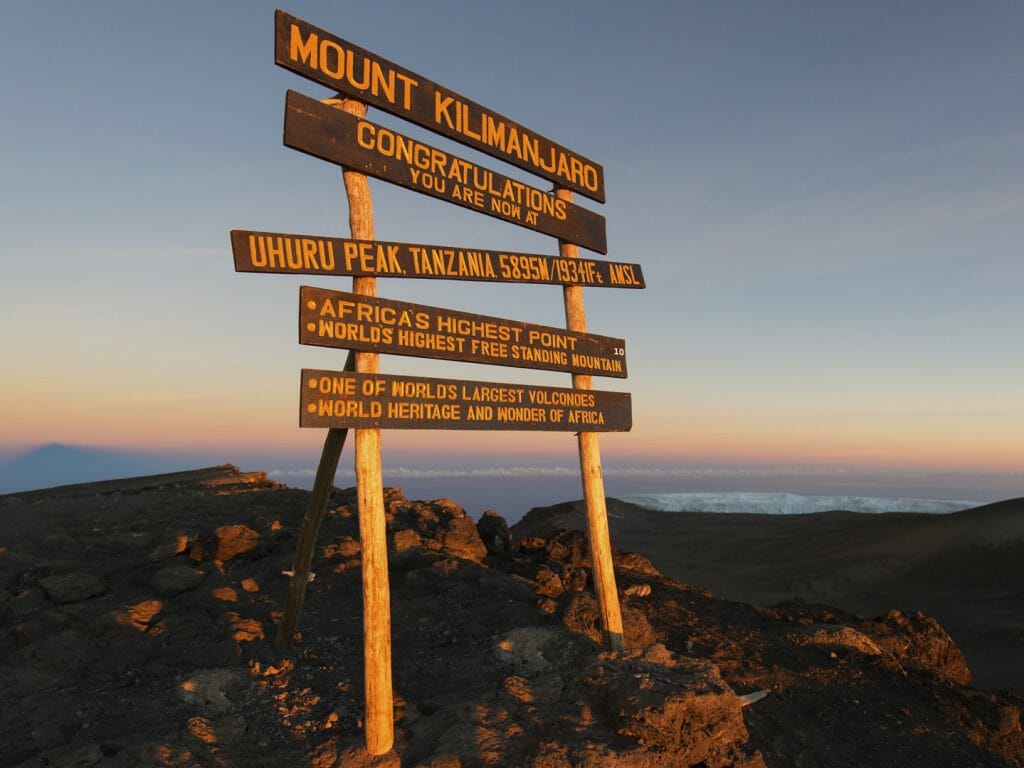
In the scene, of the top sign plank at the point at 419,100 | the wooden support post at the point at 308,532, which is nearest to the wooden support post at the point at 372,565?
the top sign plank at the point at 419,100

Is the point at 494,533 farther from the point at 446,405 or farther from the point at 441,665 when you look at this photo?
the point at 446,405

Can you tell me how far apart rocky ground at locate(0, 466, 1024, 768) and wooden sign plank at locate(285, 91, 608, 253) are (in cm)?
410

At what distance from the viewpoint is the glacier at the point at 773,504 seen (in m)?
28.5

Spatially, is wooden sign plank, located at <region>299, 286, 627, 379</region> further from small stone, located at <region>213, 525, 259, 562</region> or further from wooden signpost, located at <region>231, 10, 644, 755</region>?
small stone, located at <region>213, 525, 259, 562</region>

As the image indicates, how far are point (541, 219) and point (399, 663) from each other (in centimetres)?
467

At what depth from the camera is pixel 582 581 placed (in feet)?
30.1

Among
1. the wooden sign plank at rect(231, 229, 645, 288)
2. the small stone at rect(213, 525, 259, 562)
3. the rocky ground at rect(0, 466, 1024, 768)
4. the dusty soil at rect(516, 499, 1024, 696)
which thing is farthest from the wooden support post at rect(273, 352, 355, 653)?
the dusty soil at rect(516, 499, 1024, 696)

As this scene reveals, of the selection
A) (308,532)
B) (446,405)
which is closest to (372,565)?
(446,405)

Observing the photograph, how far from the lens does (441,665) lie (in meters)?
6.64

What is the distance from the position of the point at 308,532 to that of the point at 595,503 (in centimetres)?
295

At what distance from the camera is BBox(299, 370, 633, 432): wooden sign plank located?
17.3 feet

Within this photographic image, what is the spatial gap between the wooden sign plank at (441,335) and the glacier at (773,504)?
892 inches

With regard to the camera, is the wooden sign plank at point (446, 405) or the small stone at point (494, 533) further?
the small stone at point (494, 533)

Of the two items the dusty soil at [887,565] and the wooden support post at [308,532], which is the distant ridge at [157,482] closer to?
the dusty soil at [887,565]
